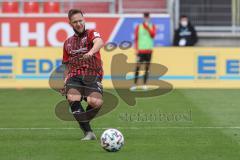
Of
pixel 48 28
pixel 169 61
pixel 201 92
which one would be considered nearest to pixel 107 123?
pixel 201 92

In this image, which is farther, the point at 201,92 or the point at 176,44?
the point at 176,44

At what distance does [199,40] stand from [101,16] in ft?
13.2

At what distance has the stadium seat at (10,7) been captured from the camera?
27797mm

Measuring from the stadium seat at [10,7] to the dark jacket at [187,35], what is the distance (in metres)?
6.00

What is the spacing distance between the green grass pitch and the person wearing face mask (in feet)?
20.2

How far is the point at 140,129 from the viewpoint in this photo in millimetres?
13352

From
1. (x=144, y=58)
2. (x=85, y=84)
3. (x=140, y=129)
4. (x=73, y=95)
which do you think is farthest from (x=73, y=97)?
(x=144, y=58)

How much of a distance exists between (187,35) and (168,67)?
11.1 feet

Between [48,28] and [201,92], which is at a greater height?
[48,28]

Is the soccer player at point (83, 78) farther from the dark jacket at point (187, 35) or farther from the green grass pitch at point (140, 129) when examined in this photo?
the dark jacket at point (187, 35)

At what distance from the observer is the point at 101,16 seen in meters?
26.3

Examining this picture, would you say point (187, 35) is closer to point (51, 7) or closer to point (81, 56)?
point (51, 7)

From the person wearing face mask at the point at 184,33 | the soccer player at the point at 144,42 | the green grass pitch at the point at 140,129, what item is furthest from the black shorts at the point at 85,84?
the person wearing face mask at the point at 184,33

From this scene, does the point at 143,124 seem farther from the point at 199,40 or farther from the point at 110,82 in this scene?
the point at 199,40
